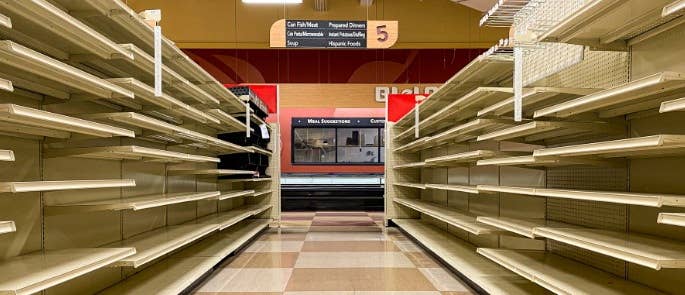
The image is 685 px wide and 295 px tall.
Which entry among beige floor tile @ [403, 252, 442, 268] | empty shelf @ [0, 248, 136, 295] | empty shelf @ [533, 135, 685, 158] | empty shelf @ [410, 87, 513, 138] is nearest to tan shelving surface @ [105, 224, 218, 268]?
empty shelf @ [0, 248, 136, 295]

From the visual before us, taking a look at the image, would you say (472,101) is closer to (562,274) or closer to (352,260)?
(562,274)

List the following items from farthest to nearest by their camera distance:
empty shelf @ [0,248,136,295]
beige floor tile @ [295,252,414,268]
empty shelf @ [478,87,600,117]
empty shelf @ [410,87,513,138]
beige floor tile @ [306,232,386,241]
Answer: beige floor tile @ [306,232,386,241] < beige floor tile @ [295,252,414,268] < empty shelf @ [410,87,513,138] < empty shelf @ [478,87,600,117] < empty shelf @ [0,248,136,295]

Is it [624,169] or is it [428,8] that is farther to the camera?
[428,8]

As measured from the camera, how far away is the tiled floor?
317cm

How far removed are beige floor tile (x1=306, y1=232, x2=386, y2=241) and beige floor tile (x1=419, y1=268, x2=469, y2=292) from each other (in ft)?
5.93

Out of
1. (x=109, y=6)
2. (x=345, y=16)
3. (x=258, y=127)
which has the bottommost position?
(x=258, y=127)

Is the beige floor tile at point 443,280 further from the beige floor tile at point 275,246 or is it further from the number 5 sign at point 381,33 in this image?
the number 5 sign at point 381,33

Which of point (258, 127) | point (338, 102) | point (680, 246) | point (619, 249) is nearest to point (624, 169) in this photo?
point (680, 246)

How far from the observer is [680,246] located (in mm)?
1752

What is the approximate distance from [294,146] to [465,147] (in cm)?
547

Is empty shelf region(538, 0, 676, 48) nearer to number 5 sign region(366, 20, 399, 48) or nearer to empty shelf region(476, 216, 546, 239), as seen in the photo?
empty shelf region(476, 216, 546, 239)

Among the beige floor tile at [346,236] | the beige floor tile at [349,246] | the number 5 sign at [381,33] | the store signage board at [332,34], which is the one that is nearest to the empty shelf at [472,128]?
the beige floor tile at [349,246]

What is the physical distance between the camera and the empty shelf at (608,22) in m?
1.78

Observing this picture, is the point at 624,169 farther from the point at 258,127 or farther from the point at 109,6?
the point at 258,127
